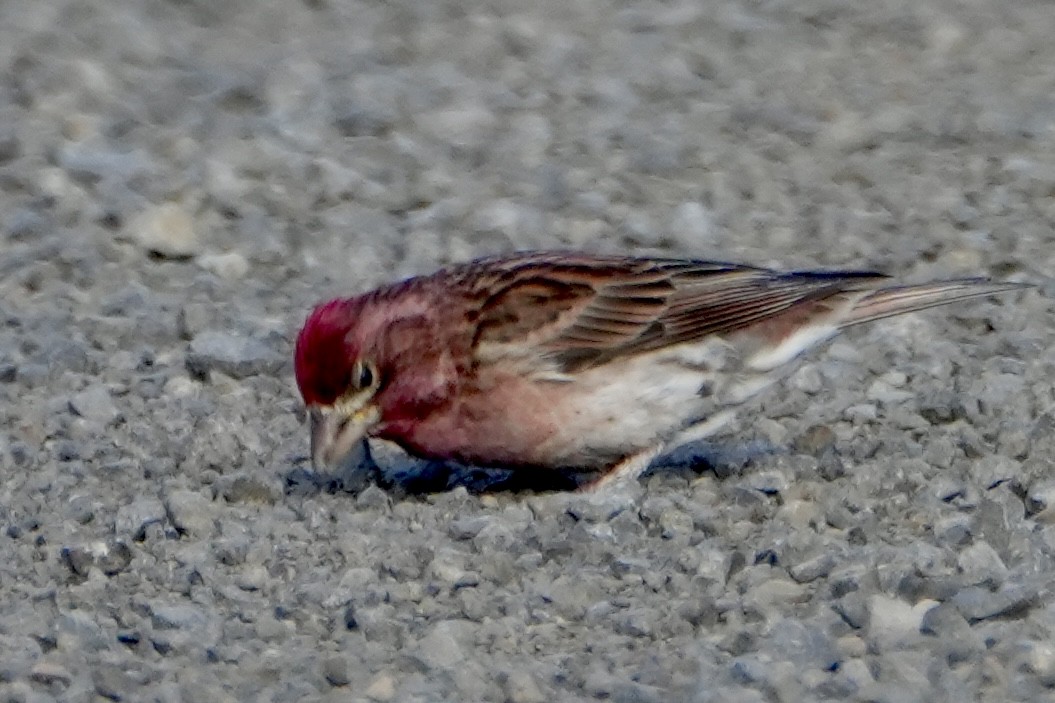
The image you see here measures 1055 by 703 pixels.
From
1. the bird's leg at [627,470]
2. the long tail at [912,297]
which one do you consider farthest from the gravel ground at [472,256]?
the long tail at [912,297]

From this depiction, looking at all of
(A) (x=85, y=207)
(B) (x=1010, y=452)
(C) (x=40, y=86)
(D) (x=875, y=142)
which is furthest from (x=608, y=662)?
(C) (x=40, y=86)

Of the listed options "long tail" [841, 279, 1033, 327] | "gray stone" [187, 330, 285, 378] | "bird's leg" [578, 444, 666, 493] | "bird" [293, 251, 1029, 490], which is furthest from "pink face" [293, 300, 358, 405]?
"long tail" [841, 279, 1033, 327]

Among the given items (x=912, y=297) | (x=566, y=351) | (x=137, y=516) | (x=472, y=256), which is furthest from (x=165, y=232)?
(x=912, y=297)

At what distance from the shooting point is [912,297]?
7.85 meters

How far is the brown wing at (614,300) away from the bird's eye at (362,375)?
0.39 m

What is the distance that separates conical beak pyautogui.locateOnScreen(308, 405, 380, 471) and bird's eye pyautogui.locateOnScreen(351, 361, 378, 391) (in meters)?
0.08

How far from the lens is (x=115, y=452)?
761 centimetres

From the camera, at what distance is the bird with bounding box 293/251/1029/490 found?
276 inches

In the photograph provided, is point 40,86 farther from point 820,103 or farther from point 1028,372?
point 1028,372

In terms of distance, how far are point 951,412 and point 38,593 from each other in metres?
3.29

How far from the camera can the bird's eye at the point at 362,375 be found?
6953 millimetres

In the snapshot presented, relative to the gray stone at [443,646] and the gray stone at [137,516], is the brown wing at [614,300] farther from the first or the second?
the gray stone at [443,646]

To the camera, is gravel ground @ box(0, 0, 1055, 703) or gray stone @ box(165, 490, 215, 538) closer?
gravel ground @ box(0, 0, 1055, 703)

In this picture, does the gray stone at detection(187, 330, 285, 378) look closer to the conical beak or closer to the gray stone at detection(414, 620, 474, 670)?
the conical beak
